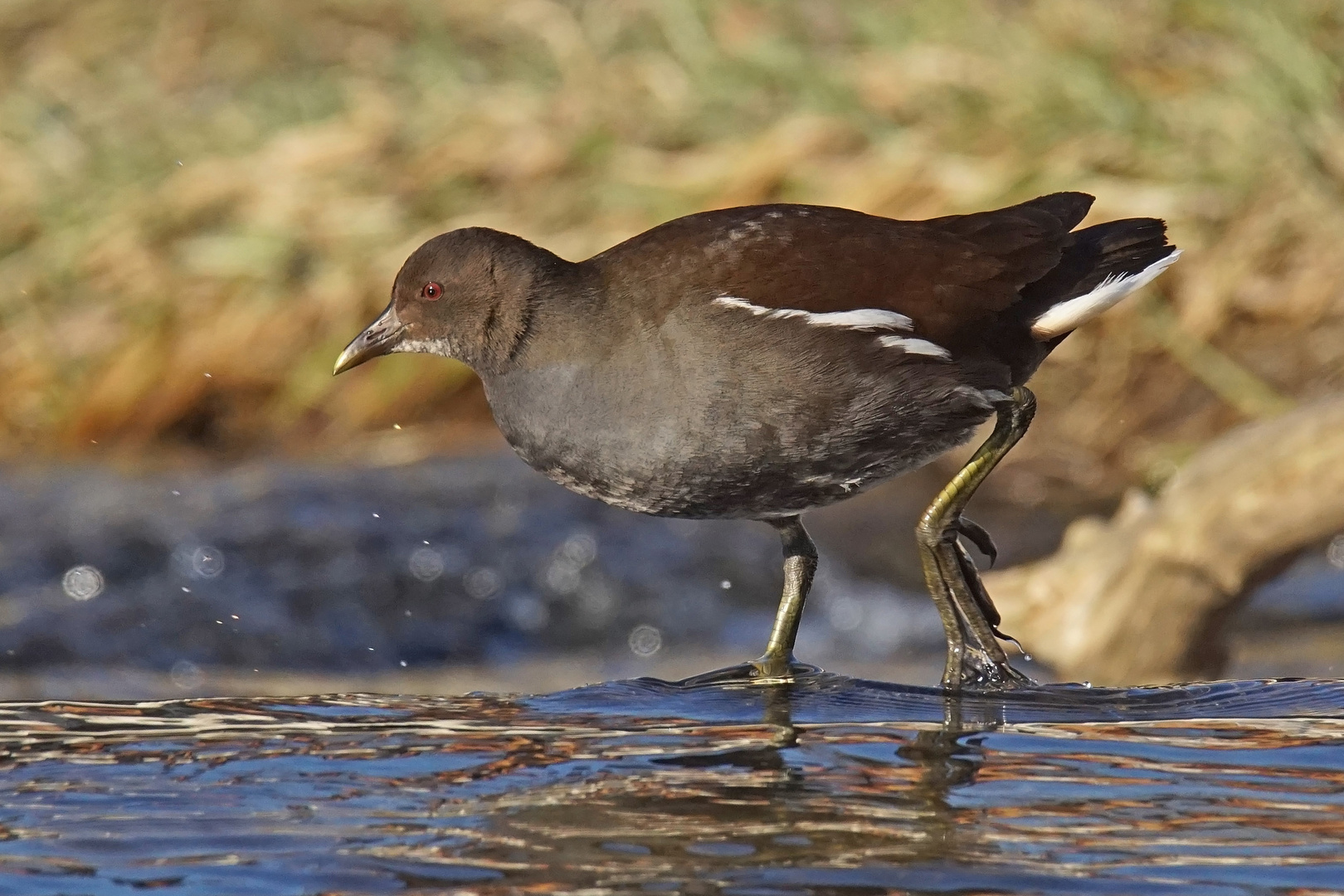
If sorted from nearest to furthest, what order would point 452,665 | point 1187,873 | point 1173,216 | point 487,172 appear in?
point 1187,873, point 452,665, point 1173,216, point 487,172

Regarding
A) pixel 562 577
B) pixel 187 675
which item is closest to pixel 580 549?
pixel 562 577

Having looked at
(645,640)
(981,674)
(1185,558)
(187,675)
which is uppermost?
(1185,558)

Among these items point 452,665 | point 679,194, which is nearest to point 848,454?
point 452,665

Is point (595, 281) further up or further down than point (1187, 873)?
further up

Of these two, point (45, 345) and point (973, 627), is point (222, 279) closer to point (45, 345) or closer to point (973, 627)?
point (45, 345)

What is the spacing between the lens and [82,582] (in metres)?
8.34

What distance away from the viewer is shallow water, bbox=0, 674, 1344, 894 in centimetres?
265

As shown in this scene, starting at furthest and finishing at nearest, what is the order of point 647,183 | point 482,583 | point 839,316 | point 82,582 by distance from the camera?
point 647,183
point 482,583
point 82,582
point 839,316

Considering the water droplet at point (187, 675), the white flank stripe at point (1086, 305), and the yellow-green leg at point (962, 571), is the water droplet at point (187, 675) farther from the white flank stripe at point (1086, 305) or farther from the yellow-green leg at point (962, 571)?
the white flank stripe at point (1086, 305)

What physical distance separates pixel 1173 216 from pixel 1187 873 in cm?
671

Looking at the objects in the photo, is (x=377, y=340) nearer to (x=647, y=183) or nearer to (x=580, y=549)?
(x=580, y=549)

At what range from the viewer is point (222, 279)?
10570mm

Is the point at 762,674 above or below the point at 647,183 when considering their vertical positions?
below

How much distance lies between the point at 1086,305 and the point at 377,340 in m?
1.53
